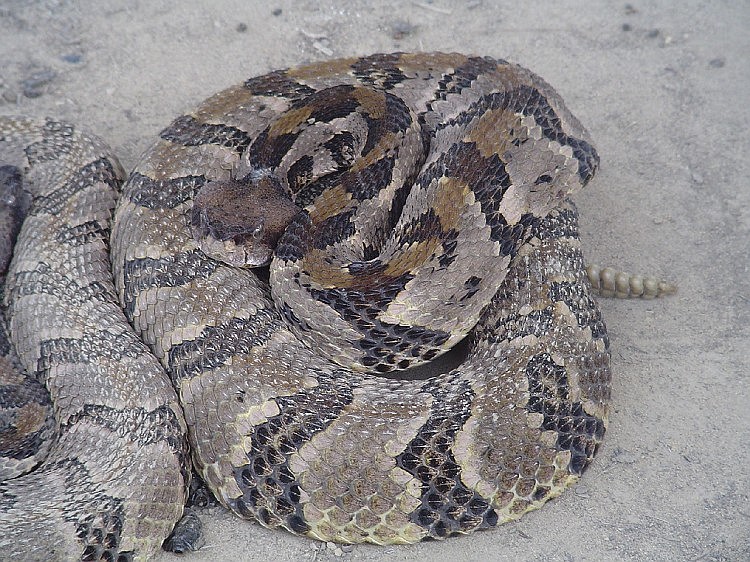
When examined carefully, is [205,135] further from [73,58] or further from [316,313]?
[73,58]

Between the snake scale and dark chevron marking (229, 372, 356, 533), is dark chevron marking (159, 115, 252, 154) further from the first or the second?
dark chevron marking (229, 372, 356, 533)

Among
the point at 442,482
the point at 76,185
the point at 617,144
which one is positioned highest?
the point at 76,185

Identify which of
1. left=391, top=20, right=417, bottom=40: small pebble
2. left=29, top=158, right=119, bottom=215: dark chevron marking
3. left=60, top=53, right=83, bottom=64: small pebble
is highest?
left=60, top=53, right=83, bottom=64: small pebble

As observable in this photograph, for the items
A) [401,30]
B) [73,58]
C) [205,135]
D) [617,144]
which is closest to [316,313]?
[205,135]

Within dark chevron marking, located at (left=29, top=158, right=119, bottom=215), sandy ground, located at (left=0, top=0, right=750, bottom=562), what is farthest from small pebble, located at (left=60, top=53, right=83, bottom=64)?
dark chevron marking, located at (left=29, top=158, right=119, bottom=215)

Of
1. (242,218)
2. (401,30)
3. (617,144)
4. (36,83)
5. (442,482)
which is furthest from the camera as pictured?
(401,30)

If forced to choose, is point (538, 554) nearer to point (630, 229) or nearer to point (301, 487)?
point (301, 487)

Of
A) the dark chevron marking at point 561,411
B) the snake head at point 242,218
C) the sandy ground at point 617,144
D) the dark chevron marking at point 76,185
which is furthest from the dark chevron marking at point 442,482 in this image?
the dark chevron marking at point 76,185
